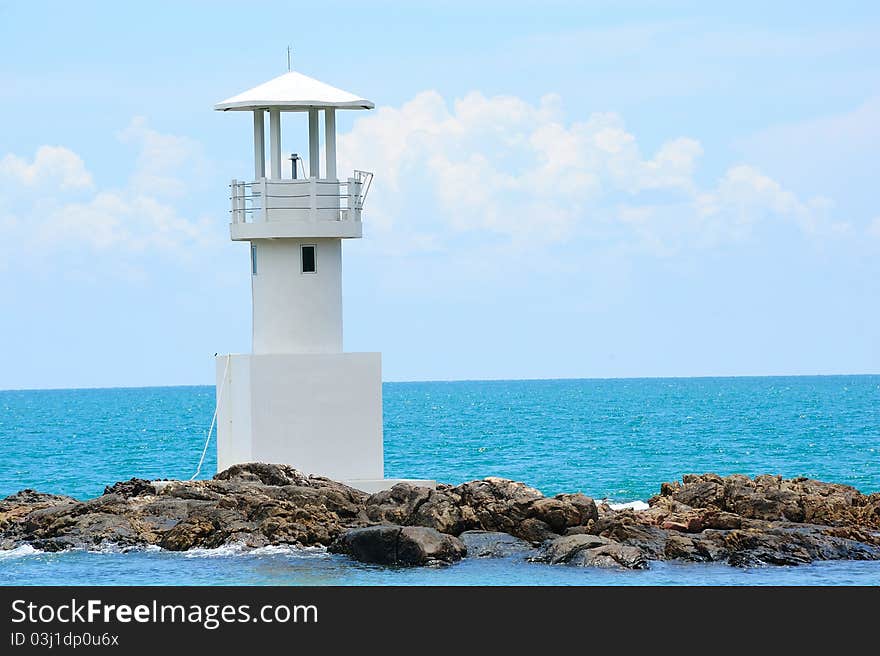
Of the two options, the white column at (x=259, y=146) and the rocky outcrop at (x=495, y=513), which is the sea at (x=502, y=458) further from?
the white column at (x=259, y=146)

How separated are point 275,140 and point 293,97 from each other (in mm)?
726

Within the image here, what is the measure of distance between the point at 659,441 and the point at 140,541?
1577 inches

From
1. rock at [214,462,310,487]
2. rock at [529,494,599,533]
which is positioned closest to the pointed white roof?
rock at [214,462,310,487]

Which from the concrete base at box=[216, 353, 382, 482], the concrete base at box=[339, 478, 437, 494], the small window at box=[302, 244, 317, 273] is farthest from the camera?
the small window at box=[302, 244, 317, 273]

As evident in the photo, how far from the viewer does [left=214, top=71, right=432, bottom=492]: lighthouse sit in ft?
79.2

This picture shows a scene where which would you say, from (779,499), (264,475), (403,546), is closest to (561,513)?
(403,546)

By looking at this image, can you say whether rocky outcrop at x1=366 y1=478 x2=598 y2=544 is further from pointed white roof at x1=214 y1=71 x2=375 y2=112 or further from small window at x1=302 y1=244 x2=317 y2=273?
pointed white roof at x1=214 y1=71 x2=375 y2=112

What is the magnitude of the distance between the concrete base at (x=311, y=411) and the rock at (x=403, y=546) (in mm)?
4267

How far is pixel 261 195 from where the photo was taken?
24359 mm

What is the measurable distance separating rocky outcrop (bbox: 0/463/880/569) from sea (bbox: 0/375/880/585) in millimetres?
348
